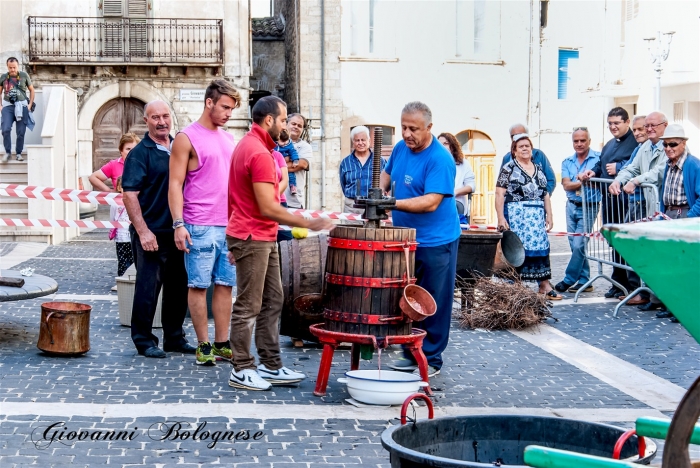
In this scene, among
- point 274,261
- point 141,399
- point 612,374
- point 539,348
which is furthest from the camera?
point 539,348

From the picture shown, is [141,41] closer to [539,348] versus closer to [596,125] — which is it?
[596,125]

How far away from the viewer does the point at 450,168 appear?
7391 millimetres

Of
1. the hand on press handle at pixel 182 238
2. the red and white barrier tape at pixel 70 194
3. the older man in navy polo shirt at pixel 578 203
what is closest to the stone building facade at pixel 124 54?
the red and white barrier tape at pixel 70 194

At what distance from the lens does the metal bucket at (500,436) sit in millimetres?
4145

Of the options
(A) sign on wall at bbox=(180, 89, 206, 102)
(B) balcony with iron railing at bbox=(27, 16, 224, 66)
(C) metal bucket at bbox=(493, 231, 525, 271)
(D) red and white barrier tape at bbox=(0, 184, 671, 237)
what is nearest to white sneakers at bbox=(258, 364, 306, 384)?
(D) red and white barrier tape at bbox=(0, 184, 671, 237)

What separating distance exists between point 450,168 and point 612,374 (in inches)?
83.5

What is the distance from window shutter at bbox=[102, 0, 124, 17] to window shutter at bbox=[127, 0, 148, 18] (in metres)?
0.25

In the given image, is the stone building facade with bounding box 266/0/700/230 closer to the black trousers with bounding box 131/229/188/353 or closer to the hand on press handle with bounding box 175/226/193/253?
the black trousers with bounding box 131/229/188/353

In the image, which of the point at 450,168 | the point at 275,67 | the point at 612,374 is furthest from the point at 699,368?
the point at 275,67

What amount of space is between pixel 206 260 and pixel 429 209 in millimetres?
1764

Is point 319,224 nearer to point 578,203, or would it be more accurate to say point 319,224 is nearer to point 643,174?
point 643,174

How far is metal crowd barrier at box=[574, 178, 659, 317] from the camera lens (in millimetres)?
11211

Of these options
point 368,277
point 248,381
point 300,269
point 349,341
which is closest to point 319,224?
point 368,277

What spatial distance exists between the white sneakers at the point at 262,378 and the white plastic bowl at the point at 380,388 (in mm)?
671
